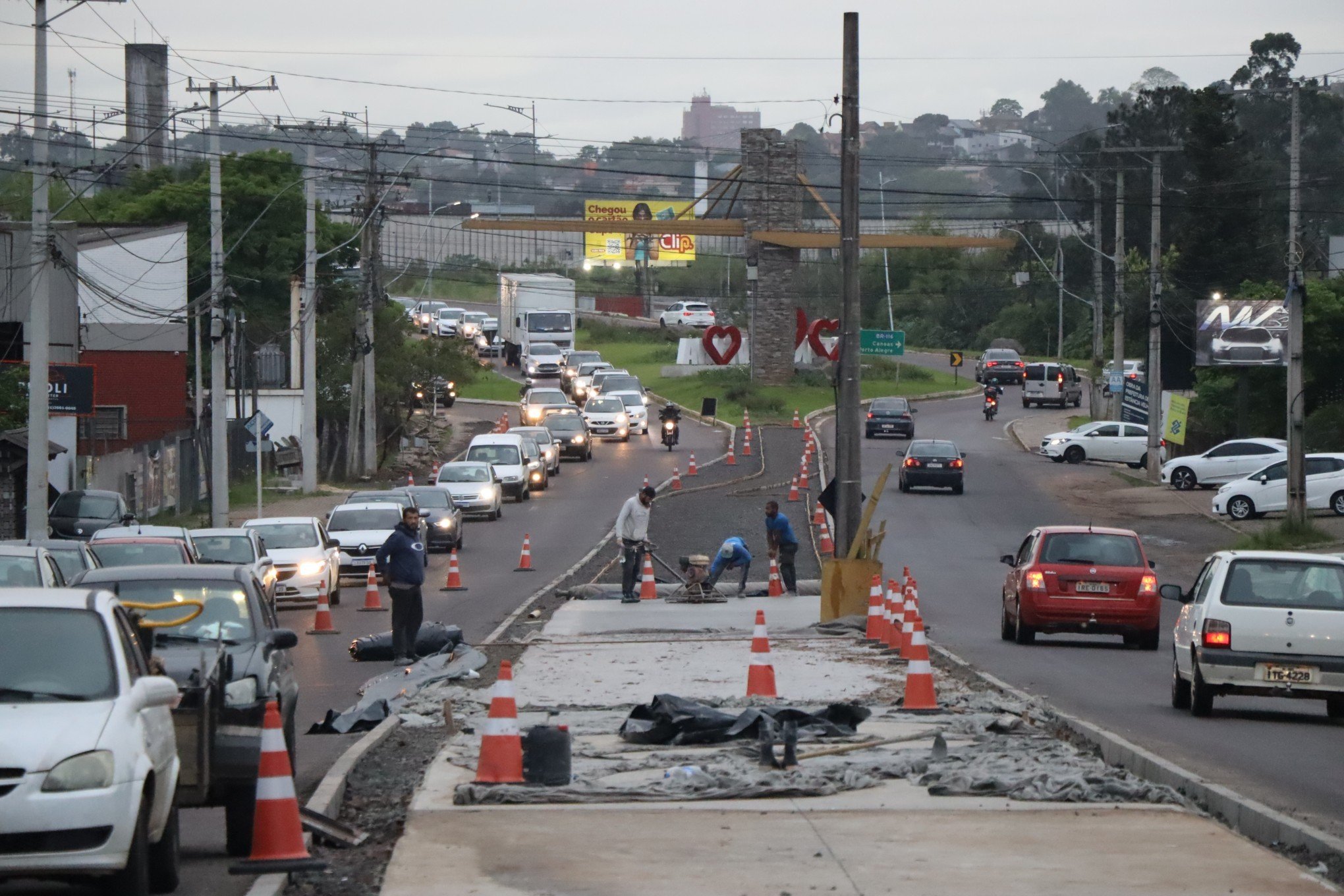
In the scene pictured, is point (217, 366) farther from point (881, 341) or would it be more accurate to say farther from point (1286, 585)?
point (1286, 585)

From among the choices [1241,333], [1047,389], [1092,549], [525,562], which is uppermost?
[1241,333]

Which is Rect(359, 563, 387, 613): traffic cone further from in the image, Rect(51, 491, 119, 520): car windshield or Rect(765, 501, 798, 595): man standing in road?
Rect(51, 491, 119, 520): car windshield

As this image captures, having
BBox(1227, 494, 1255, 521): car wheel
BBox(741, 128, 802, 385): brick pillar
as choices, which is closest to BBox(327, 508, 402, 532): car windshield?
BBox(1227, 494, 1255, 521): car wheel

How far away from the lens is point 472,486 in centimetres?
4241

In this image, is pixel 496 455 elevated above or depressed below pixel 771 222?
below

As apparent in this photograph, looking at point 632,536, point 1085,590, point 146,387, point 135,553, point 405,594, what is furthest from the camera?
point 146,387

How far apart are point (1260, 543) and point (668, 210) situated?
369 ft

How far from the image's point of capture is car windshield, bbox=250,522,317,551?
28.3 m

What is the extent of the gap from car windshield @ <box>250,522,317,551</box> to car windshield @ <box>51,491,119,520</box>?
306 inches

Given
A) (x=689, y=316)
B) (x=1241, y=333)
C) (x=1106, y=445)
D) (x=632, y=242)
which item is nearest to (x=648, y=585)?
(x=1241, y=333)

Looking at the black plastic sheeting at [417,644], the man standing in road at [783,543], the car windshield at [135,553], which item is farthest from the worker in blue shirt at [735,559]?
the car windshield at [135,553]

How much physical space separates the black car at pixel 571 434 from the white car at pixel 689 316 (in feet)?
177

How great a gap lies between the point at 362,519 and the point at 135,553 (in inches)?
395

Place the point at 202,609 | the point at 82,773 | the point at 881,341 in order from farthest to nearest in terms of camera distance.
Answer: the point at 881,341, the point at 202,609, the point at 82,773
